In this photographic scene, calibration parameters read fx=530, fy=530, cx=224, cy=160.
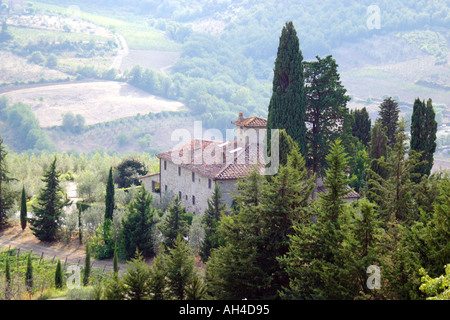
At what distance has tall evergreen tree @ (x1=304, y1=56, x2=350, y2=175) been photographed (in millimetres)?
31844

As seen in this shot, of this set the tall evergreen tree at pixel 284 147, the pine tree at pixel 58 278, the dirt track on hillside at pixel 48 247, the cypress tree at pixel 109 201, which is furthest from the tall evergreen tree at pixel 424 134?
the pine tree at pixel 58 278

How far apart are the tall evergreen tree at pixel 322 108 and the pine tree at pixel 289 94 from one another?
1265 mm

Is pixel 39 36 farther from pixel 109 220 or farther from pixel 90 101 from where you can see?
pixel 109 220

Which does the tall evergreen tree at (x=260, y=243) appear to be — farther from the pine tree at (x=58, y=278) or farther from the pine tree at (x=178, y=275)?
the pine tree at (x=58, y=278)

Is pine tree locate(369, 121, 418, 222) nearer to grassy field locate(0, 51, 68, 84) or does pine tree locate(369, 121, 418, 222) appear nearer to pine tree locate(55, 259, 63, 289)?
pine tree locate(55, 259, 63, 289)

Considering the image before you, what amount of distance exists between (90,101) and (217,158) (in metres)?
Result: 137

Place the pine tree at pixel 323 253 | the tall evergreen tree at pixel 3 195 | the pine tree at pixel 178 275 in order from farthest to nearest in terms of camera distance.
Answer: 1. the tall evergreen tree at pixel 3 195
2. the pine tree at pixel 178 275
3. the pine tree at pixel 323 253

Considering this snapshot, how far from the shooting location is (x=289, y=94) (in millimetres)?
30844

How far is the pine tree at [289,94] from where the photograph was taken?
101 feet

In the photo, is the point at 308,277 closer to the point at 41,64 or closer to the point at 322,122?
the point at 322,122

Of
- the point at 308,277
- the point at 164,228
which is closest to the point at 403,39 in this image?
the point at 164,228

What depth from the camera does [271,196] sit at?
56.0ft

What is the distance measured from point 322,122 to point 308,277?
738 inches

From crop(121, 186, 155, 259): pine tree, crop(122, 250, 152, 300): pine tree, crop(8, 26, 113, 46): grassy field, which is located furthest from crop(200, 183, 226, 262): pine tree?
crop(8, 26, 113, 46): grassy field
